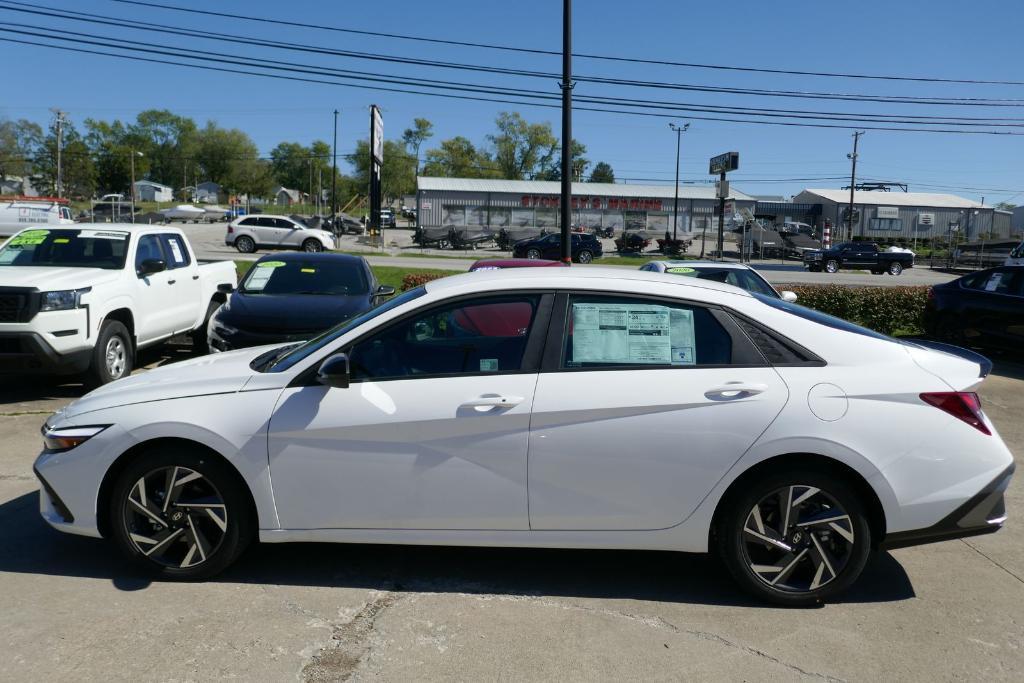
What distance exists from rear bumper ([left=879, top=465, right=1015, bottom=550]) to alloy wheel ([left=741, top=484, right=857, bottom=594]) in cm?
24

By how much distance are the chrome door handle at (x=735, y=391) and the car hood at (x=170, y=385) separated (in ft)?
7.28

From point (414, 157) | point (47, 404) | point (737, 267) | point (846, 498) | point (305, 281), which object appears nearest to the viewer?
point (846, 498)

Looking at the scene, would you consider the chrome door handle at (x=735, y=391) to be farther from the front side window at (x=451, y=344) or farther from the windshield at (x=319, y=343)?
the windshield at (x=319, y=343)

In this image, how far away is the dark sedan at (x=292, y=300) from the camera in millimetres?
8750

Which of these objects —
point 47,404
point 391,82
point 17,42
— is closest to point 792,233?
point 391,82

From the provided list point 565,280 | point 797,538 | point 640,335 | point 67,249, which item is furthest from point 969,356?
point 67,249

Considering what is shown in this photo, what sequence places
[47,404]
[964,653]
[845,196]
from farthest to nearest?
[845,196]
[47,404]
[964,653]

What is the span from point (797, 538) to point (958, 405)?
38.1 inches

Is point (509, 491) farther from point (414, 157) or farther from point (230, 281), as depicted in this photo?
point (414, 157)

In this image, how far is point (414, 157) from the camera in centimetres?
12425

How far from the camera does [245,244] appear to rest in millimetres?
40312

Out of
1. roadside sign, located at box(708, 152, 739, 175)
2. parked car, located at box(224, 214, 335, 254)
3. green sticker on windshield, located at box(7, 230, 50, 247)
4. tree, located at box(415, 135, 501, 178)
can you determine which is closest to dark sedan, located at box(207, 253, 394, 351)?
green sticker on windshield, located at box(7, 230, 50, 247)

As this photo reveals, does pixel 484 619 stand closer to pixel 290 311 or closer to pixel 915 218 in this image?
pixel 290 311

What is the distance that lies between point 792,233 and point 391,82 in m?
35.1
